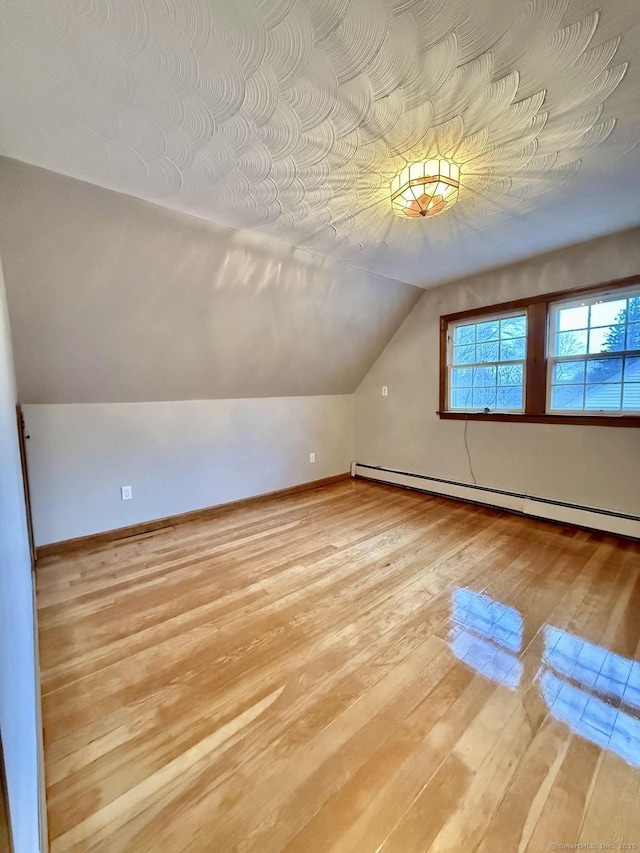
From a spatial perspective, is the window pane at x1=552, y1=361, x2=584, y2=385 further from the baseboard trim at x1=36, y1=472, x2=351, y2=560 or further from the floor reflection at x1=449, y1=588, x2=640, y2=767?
the baseboard trim at x1=36, y1=472, x2=351, y2=560

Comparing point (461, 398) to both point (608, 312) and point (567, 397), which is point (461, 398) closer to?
point (567, 397)

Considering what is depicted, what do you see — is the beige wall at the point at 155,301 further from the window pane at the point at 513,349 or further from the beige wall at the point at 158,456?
the window pane at the point at 513,349

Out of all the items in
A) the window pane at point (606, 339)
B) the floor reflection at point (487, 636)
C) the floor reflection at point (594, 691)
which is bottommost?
the floor reflection at point (594, 691)

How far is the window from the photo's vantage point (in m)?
2.77

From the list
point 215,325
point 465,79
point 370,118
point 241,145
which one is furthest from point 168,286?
point 465,79

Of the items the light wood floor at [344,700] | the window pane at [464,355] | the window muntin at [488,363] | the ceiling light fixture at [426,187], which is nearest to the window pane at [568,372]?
the window muntin at [488,363]

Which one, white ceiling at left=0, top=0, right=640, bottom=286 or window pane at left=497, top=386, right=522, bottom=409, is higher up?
white ceiling at left=0, top=0, right=640, bottom=286

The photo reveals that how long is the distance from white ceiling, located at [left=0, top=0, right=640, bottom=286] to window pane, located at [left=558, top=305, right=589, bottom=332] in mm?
941

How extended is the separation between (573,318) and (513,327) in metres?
0.48

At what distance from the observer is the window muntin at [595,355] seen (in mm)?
2734

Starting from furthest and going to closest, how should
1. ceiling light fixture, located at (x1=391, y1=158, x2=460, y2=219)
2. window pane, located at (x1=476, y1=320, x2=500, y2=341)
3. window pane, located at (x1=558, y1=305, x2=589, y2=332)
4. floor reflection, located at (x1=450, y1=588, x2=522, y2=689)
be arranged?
window pane, located at (x1=476, y1=320, x2=500, y2=341)
window pane, located at (x1=558, y1=305, x2=589, y2=332)
ceiling light fixture, located at (x1=391, y1=158, x2=460, y2=219)
floor reflection, located at (x1=450, y1=588, x2=522, y2=689)

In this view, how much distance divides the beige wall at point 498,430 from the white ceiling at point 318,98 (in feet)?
2.69

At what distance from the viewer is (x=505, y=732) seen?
130 cm

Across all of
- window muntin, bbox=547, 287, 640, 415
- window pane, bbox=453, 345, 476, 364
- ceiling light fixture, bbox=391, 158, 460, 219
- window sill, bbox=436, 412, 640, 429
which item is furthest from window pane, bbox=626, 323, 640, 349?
ceiling light fixture, bbox=391, 158, 460, 219
